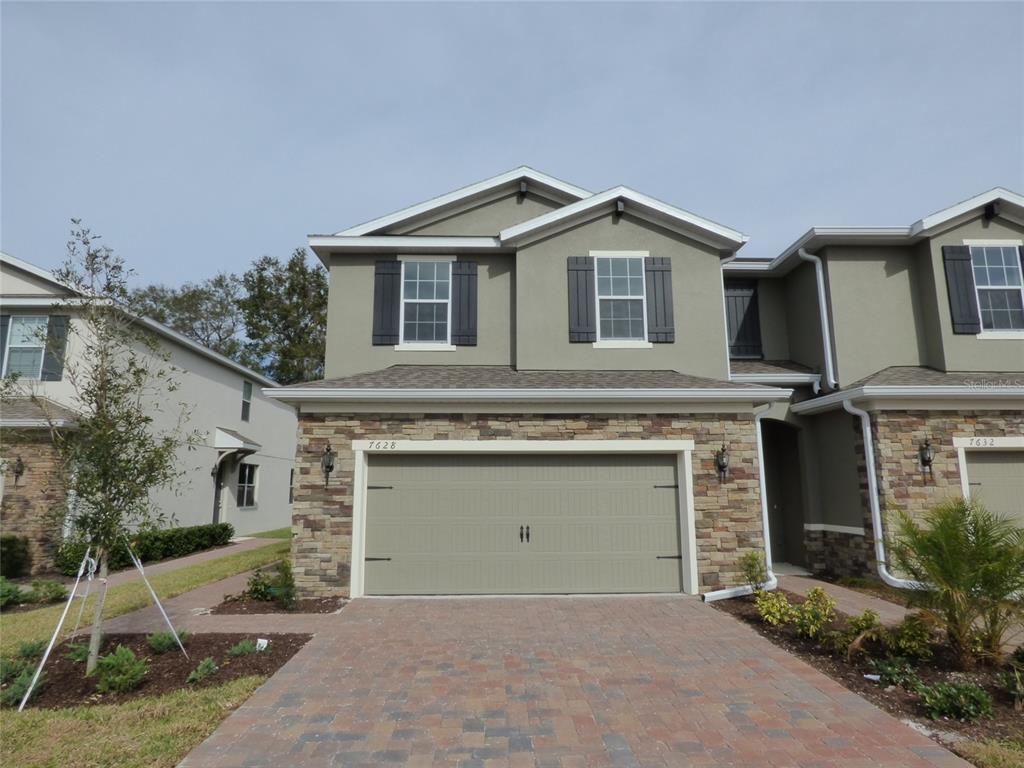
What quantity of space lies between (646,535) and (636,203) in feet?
19.4

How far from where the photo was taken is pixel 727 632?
→ 6.96m

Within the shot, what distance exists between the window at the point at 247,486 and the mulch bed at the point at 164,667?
13.6 m

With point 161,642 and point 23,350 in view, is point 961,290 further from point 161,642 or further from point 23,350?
point 23,350

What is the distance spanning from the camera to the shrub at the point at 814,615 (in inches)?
256

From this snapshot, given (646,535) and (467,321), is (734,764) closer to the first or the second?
(646,535)

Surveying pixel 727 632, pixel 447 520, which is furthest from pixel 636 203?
pixel 727 632

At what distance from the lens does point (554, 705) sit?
4824mm

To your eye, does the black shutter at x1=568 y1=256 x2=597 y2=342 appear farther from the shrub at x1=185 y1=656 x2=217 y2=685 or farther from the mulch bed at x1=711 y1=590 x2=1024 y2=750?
the shrub at x1=185 y1=656 x2=217 y2=685

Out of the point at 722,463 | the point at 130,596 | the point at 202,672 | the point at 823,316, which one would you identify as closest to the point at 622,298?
the point at 722,463

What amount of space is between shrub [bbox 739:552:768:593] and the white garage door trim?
2.37 feet

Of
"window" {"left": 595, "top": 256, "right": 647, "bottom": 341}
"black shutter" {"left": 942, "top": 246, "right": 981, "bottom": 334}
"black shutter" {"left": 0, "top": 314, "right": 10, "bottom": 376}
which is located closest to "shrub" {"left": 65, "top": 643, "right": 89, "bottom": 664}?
"window" {"left": 595, "top": 256, "right": 647, "bottom": 341}

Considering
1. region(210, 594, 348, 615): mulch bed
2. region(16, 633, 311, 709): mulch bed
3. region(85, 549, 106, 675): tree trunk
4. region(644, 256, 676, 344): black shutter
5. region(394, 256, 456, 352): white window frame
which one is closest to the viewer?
region(16, 633, 311, 709): mulch bed

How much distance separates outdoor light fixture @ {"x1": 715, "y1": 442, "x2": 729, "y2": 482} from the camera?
351 inches

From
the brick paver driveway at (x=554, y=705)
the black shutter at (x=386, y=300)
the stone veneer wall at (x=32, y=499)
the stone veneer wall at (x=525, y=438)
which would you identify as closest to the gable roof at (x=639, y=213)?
the black shutter at (x=386, y=300)
